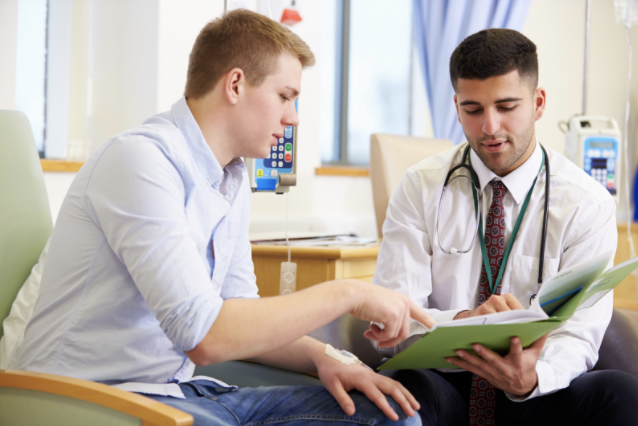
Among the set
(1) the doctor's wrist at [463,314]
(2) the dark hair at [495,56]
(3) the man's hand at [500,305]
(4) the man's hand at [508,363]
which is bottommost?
(4) the man's hand at [508,363]

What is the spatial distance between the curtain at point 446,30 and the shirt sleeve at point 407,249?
1.79 meters

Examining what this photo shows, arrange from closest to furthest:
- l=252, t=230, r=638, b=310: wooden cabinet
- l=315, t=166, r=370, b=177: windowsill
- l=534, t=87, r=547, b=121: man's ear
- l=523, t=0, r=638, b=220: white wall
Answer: l=534, t=87, r=547, b=121: man's ear, l=252, t=230, r=638, b=310: wooden cabinet, l=315, t=166, r=370, b=177: windowsill, l=523, t=0, r=638, b=220: white wall

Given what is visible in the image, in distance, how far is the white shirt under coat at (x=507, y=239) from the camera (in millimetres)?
1372

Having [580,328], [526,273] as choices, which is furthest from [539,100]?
[580,328]

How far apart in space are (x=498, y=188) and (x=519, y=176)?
6cm

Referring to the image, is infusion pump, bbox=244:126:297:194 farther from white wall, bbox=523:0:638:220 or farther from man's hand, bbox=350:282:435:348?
white wall, bbox=523:0:638:220

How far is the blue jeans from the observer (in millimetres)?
1044

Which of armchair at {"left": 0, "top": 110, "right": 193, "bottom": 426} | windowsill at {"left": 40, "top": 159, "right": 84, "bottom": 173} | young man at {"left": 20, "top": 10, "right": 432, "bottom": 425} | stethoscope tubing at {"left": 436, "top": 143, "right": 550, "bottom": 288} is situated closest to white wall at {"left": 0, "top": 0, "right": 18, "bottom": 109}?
windowsill at {"left": 40, "top": 159, "right": 84, "bottom": 173}

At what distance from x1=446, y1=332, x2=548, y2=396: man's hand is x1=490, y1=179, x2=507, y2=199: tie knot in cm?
43

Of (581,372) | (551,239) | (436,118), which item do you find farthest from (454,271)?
(436,118)

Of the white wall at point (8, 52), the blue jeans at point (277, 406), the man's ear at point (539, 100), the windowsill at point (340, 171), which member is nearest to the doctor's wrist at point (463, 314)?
the blue jeans at point (277, 406)

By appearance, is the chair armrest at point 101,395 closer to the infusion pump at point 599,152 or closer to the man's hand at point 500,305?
the man's hand at point 500,305

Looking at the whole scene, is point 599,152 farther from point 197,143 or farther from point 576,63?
point 197,143

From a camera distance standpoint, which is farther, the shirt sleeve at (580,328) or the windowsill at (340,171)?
the windowsill at (340,171)
